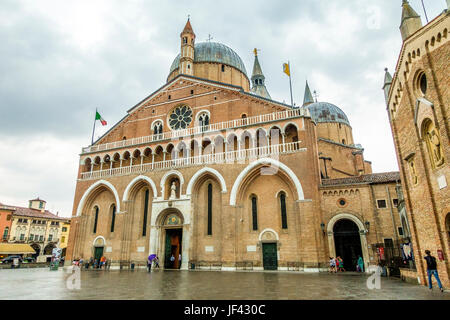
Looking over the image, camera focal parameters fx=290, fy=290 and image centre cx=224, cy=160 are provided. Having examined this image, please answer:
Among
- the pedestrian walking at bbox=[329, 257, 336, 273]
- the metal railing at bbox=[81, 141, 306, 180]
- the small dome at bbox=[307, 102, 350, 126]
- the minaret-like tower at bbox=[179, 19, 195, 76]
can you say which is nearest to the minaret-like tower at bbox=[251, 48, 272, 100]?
the small dome at bbox=[307, 102, 350, 126]

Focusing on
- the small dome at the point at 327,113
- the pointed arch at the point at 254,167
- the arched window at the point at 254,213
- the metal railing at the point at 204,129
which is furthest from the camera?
the small dome at the point at 327,113

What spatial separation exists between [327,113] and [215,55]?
1541 cm

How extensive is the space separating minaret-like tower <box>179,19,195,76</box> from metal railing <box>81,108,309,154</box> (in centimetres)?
764

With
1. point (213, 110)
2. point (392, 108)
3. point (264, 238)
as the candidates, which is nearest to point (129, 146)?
point (213, 110)

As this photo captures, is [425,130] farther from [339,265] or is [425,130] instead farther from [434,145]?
[339,265]

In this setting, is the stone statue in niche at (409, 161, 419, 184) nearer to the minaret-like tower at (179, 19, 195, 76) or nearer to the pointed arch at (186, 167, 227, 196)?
the pointed arch at (186, 167, 227, 196)

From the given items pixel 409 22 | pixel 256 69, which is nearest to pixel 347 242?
pixel 409 22

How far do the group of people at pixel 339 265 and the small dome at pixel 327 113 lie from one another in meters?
19.5

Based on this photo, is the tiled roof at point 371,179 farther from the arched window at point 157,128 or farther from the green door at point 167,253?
the arched window at point 157,128

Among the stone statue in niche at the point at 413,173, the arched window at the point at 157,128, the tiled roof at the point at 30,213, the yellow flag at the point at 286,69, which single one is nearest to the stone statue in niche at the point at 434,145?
the stone statue in niche at the point at 413,173

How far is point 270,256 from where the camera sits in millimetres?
19719

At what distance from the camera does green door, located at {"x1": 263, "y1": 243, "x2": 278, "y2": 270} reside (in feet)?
64.0

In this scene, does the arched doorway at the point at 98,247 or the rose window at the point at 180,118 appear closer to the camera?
the arched doorway at the point at 98,247

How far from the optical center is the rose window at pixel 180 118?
26.1 m
